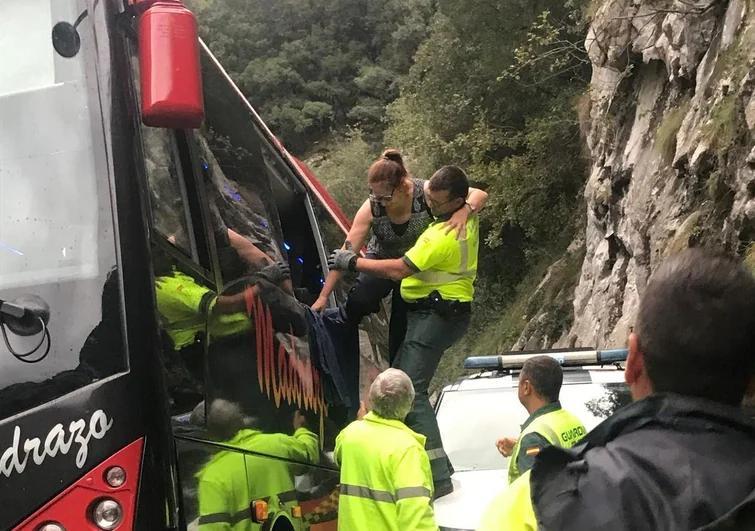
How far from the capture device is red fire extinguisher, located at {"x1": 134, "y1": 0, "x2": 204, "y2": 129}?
2346 mm

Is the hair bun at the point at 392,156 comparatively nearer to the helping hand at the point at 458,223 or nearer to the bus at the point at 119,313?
the helping hand at the point at 458,223

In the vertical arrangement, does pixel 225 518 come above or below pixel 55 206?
below

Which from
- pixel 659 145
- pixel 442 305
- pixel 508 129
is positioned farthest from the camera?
pixel 508 129

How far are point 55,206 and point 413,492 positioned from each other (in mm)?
1868

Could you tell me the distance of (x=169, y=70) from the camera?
93.0 inches

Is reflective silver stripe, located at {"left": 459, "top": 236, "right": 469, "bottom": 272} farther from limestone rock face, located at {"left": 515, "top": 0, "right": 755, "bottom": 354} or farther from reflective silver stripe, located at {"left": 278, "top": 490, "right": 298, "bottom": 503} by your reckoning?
reflective silver stripe, located at {"left": 278, "top": 490, "right": 298, "bottom": 503}

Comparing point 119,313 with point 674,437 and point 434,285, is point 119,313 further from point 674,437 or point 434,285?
point 434,285

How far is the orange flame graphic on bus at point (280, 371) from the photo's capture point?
3.17 meters

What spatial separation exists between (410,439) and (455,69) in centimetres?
1934

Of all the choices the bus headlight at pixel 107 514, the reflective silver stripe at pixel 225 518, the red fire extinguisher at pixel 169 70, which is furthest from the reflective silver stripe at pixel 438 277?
the bus headlight at pixel 107 514

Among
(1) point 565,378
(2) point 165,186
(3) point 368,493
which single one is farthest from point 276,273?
(1) point 565,378

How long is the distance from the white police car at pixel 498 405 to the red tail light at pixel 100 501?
3135mm

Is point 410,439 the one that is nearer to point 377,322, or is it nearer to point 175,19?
point 377,322

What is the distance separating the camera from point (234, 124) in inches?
149
